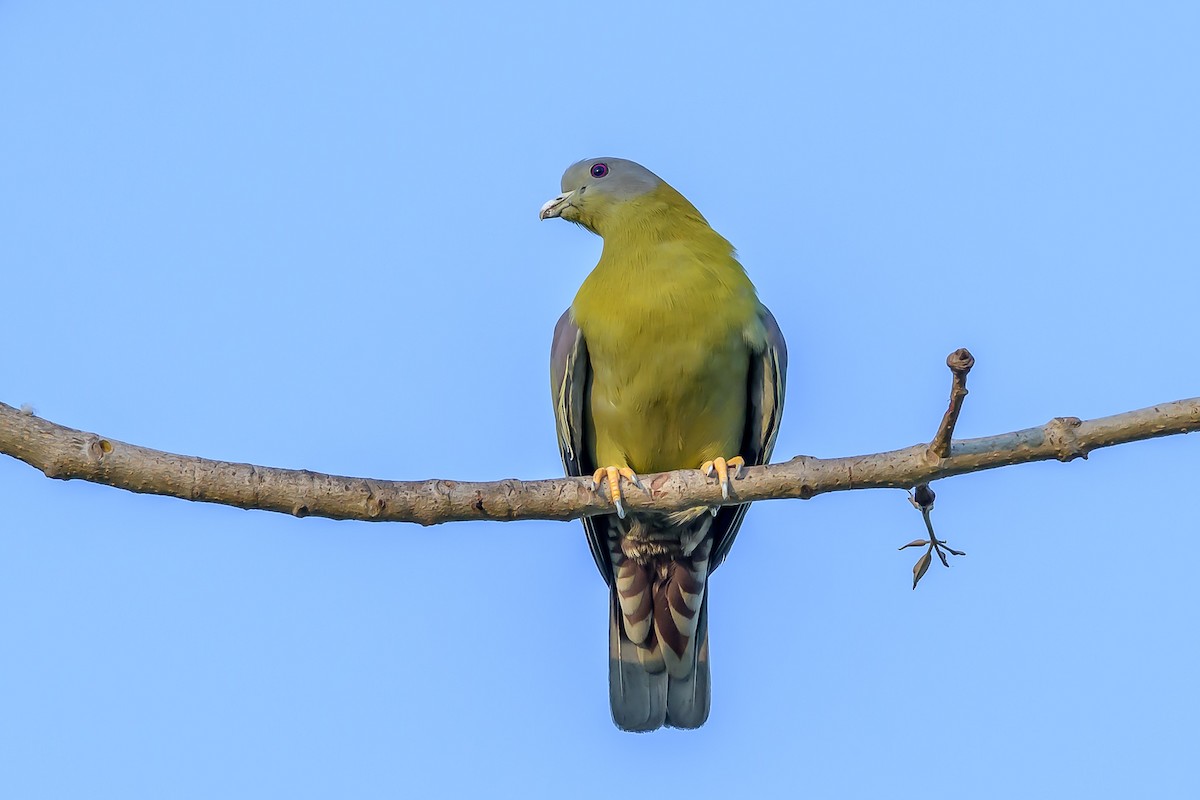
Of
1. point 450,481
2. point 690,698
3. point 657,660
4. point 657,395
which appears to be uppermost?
point 657,395

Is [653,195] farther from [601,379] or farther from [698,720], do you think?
[698,720]

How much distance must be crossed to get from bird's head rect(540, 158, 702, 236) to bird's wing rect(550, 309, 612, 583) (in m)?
0.64

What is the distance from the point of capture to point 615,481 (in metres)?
5.45

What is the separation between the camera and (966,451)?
14.6ft

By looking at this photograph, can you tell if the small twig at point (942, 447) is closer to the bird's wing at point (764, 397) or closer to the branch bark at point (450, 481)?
the branch bark at point (450, 481)

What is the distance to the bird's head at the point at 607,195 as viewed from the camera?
691 centimetres

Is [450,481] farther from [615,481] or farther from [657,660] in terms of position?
[657,660]

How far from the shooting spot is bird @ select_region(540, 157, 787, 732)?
6.25 m

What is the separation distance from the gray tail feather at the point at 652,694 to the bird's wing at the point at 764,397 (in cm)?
89

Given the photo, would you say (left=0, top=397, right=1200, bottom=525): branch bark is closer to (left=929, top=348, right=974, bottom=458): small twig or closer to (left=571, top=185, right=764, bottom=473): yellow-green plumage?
(left=929, top=348, right=974, bottom=458): small twig

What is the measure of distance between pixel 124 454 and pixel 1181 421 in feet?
11.1

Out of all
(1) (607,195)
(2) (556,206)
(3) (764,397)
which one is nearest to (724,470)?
(3) (764,397)

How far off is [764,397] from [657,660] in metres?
1.56

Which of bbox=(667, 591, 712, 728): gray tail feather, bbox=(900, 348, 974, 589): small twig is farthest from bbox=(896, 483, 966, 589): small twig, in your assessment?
bbox=(667, 591, 712, 728): gray tail feather
